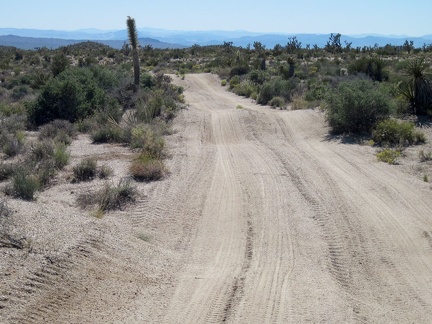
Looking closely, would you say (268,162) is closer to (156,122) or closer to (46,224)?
(156,122)

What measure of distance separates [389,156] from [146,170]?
25.1 ft

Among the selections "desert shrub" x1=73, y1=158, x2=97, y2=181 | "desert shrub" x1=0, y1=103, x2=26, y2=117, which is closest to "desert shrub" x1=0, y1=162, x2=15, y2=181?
"desert shrub" x1=73, y1=158, x2=97, y2=181

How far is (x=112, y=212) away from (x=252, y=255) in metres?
3.61

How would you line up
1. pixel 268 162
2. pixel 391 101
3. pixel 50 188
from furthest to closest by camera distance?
1. pixel 391 101
2. pixel 268 162
3. pixel 50 188

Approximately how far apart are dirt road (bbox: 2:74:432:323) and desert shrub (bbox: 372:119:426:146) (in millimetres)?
1547

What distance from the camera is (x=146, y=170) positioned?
1455 centimetres

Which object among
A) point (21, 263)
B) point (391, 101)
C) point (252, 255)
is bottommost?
point (252, 255)

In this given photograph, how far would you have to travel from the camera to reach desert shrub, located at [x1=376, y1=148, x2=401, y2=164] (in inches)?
645

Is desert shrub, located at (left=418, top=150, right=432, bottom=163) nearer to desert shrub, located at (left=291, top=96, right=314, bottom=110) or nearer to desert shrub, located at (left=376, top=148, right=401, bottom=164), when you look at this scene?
desert shrub, located at (left=376, top=148, right=401, bottom=164)

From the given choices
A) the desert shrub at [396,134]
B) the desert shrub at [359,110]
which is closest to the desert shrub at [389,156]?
the desert shrub at [396,134]

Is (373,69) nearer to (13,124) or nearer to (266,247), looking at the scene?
(13,124)

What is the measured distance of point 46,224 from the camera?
28.5ft

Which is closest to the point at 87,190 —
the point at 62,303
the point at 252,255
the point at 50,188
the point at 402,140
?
the point at 50,188

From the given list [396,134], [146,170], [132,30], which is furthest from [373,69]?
[146,170]
